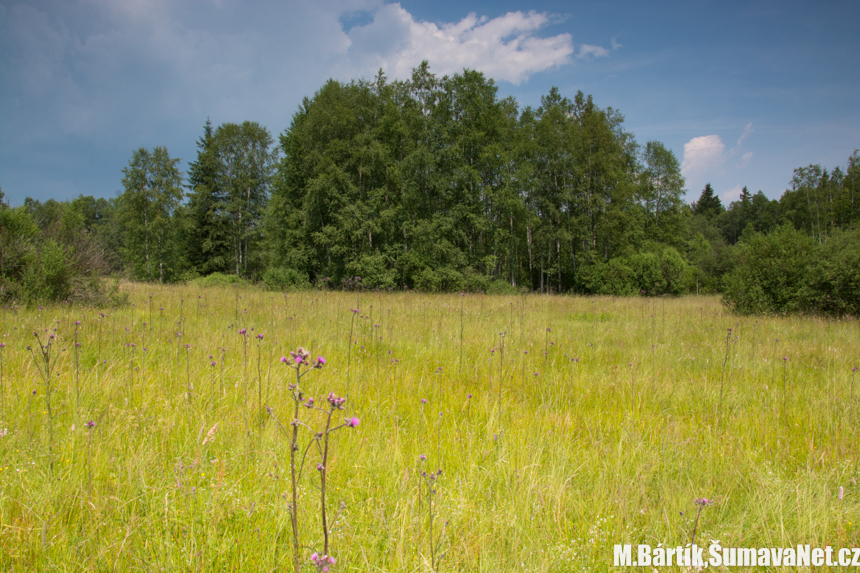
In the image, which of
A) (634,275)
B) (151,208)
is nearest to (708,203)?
(634,275)

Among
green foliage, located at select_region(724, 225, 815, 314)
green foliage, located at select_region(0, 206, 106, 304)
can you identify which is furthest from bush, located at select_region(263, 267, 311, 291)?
green foliage, located at select_region(724, 225, 815, 314)

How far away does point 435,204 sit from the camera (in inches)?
795

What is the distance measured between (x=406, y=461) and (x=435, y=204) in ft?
61.4

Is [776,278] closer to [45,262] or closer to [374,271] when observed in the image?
[374,271]

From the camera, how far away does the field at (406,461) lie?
1.60 m

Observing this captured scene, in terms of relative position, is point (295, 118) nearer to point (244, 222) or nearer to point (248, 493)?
point (244, 222)

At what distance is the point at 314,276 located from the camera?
23.8m


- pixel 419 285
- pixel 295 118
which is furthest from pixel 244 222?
pixel 419 285

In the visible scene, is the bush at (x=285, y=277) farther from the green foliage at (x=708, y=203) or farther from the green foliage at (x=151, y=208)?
the green foliage at (x=708, y=203)

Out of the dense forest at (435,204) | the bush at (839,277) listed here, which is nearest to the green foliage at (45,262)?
the dense forest at (435,204)

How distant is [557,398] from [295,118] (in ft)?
91.3

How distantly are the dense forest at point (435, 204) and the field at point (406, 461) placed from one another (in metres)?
9.93

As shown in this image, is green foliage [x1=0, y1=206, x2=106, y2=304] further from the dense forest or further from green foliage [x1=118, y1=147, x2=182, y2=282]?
green foliage [x1=118, y1=147, x2=182, y2=282]

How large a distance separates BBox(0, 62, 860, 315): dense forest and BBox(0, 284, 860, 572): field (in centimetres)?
993
